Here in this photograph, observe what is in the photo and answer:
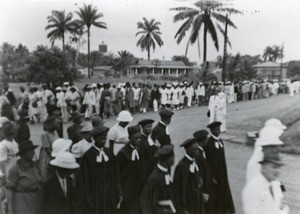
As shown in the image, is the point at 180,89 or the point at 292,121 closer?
the point at 292,121

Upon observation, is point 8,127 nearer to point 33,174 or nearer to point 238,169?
point 33,174

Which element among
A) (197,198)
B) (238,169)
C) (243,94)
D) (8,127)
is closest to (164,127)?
(197,198)

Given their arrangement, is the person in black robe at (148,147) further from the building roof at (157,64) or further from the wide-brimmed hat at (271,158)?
the building roof at (157,64)

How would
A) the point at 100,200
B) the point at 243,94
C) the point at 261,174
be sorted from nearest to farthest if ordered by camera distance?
the point at 261,174, the point at 100,200, the point at 243,94

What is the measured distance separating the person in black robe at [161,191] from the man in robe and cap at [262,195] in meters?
1.21

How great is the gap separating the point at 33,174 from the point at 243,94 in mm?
21151

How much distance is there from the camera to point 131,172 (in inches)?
223

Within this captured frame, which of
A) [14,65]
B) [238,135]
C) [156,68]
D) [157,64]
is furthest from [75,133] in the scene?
[156,68]

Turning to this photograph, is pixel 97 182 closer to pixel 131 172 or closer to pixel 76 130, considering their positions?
pixel 131 172

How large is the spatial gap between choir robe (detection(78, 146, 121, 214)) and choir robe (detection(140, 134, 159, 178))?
32.3 inches

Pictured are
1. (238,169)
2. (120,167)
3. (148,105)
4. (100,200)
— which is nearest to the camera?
(100,200)

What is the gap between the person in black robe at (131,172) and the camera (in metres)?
5.59

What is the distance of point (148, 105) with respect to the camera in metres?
18.9

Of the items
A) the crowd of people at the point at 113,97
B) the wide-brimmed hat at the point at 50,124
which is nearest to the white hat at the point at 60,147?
the wide-brimmed hat at the point at 50,124
